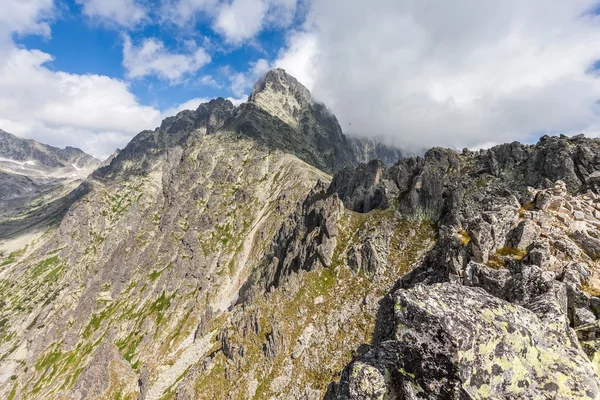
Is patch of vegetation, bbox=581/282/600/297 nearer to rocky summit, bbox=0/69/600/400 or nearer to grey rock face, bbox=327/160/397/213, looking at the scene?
rocky summit, bbox=0/69/600/400

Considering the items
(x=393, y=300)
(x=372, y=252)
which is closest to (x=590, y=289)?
(x=393, y=300)

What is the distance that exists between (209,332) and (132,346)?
228ft

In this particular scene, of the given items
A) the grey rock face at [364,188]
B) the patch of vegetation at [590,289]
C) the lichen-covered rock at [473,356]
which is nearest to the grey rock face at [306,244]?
the grey rock face at [364,188]

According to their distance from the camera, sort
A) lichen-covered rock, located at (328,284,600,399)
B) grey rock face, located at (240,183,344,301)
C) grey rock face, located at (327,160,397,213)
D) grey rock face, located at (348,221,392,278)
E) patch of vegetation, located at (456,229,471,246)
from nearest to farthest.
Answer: lichen-covered rock, located at (328,284,600,399) → patch of vegetation, located at (456,229,471,246) → grey rock face, located at (348,221,392,278) → grey rock face, located at (240,183,344,301) → grey rock face, located at (327,160,397,213)

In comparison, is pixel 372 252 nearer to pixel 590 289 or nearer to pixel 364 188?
pixel 364 188

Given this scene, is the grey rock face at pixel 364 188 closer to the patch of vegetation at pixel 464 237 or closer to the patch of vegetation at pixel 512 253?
the patch of vegetation at pixel 464 237

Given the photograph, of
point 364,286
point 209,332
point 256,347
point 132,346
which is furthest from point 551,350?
point 132,346

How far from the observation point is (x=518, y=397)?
1012 centimetres

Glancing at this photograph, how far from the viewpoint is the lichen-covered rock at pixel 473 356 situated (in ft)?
33.7

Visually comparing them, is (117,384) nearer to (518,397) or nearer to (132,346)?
(132,346)

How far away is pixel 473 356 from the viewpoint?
1042cm

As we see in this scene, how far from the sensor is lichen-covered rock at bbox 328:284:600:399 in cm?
1026

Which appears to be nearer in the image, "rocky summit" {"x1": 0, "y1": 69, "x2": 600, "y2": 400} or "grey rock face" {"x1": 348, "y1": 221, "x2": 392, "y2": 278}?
"rocky summit" {"x1": 0, "y1": 69, "x2": 600, "y2": 400}

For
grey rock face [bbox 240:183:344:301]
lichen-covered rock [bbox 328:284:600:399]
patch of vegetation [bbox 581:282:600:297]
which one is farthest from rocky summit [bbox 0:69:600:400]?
grey rock face [bbox 240:183:344:301]
